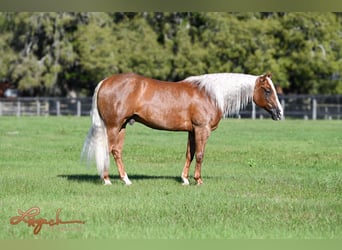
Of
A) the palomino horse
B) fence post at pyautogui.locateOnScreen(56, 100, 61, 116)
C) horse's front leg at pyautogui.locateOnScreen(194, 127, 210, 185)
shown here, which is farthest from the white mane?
fence post at pyautogui.locateOnScreen(56, 100, 61, 116)

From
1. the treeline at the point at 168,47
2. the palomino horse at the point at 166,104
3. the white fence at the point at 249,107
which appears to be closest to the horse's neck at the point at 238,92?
the palomino horse at the point at 166,104

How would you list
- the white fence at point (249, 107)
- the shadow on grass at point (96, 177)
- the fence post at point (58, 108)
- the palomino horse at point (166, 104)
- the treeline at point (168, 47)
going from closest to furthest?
the palomino horse at point (166, 104)
the shadow on grass at point (96, 177)
the white fence at point (249, 107)
the treeline at point (168, 47)
the fence post at point (58, 108)

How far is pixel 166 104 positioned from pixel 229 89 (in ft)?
3.44

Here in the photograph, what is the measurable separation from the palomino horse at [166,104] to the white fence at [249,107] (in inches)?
1090

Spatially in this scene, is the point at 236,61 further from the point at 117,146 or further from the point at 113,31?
the point at 117,146

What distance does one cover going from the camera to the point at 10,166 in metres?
15.4

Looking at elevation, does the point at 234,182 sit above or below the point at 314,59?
above

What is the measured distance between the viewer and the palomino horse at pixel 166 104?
11961 mm

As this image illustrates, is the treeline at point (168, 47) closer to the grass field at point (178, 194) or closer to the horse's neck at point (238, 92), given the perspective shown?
the grass field at point (178, 194)

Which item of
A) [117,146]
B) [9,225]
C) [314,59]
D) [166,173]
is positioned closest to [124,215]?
[9,225]

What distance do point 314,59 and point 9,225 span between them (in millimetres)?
39283

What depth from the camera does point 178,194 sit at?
35.5 ft
